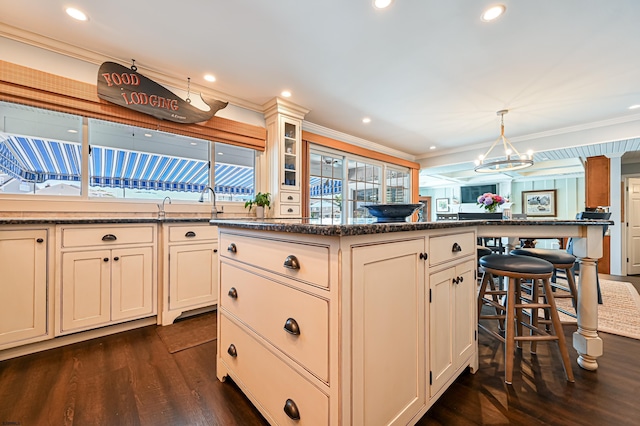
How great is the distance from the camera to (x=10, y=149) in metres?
2.10

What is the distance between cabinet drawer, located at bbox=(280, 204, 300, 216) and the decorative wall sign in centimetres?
128

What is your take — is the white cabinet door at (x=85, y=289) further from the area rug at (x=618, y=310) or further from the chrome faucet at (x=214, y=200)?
the area rug at (x=618, y=310)

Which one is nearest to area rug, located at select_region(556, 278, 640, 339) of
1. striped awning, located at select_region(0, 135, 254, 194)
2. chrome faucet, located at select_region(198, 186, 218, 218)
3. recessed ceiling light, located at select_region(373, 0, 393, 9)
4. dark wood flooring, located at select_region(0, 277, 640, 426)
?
dark wood flooring, located at select_region(0, 277, 640, 426)

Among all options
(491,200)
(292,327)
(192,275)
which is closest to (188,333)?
(192,275)

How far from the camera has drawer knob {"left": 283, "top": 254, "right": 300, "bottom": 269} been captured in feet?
3.10

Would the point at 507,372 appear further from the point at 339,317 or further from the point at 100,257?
the point at 100,257

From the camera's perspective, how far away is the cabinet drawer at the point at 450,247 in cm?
121

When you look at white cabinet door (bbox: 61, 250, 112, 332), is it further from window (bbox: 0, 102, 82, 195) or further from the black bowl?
the black bowl

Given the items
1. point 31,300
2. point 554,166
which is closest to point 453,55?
point 31,300

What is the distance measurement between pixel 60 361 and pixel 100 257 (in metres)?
0.70

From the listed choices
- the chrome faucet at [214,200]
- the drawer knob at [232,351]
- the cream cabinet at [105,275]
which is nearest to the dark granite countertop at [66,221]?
the cream cabinet at [105,275]

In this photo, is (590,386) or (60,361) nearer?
(590,386)

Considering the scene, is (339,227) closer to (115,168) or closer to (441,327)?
(441,327)

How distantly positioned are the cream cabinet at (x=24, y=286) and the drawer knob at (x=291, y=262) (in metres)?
1.97
